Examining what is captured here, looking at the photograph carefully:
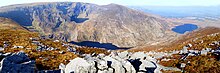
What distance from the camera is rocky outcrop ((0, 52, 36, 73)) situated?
3928cm

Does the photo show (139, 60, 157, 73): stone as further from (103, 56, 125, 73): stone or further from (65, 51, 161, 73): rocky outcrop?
(103, 56, 125, 73): stone

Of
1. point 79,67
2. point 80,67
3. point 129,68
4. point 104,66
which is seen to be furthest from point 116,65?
point 79,67

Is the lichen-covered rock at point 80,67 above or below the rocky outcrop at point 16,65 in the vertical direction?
below

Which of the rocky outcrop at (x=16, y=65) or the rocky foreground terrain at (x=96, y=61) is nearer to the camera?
the rocky outcrop at (x=16, y=65)

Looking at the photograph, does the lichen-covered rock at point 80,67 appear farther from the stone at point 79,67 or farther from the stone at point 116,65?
the stone at point 116,65

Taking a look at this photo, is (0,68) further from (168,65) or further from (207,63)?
(207,63)

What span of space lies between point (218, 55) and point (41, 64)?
3800cm

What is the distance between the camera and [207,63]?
69188mm

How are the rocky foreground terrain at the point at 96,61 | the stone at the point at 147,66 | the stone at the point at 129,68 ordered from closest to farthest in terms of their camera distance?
the rocky foreground terrain at the point at 96,61 < the stone at the point at 129,68 < the stone at the point at 147,66

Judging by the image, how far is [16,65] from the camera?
40656 millimetres

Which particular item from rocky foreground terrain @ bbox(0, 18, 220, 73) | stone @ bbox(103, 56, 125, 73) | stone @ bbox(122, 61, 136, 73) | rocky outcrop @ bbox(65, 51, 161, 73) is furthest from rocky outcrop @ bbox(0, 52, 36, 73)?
stone @ bbox(122, 61, 136, 73)

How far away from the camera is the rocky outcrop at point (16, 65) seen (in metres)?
39.3

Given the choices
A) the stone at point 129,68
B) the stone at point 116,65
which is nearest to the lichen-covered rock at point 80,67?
the stone at point 116,65

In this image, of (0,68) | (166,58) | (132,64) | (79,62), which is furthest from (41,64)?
(166,58)
